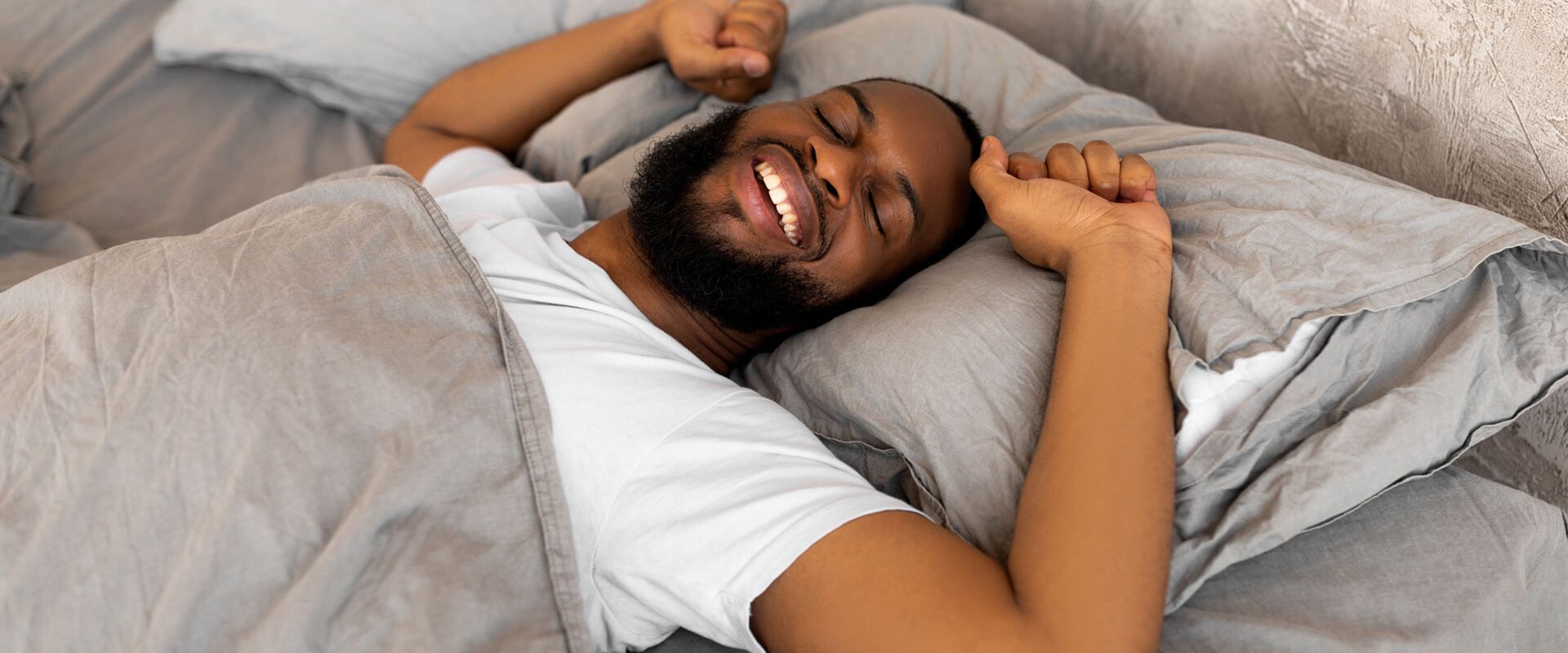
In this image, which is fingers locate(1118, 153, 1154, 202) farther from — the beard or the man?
the beard

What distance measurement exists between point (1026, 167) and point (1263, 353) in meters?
0.40

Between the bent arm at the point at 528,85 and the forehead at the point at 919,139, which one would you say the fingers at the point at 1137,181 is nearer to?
the forehead at the point at 919,139

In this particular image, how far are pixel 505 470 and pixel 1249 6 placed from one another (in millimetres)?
1252

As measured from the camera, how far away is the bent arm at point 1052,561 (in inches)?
34.4

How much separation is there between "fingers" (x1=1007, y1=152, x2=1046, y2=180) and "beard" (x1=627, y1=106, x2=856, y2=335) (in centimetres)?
27

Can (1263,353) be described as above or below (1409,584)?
above

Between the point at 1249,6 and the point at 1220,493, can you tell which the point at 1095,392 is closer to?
the point at 1220,493

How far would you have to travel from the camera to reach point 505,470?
3.32ft

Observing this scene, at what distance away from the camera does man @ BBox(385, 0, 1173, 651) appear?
906 mm

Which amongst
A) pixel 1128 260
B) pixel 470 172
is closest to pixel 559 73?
pixel 470 172

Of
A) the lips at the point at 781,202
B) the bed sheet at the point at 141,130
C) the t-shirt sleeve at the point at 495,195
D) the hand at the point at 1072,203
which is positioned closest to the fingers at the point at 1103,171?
the hand at the point at 1072,203

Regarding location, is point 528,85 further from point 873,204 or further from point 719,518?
point 719,518

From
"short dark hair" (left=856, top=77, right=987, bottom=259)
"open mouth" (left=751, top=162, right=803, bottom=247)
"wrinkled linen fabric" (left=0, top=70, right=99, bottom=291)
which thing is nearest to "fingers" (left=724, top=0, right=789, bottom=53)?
"short dark hair" (left=856, top=77, right=987, bottom=259)

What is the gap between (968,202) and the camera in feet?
4.77
